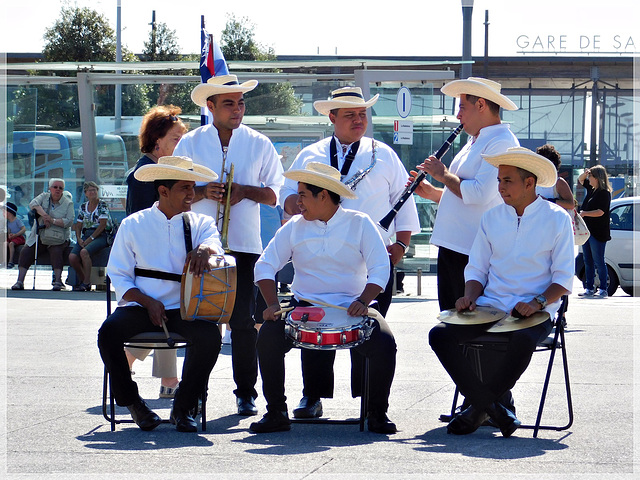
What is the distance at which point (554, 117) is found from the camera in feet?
179

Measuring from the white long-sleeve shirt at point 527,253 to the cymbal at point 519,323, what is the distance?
123 millimetres

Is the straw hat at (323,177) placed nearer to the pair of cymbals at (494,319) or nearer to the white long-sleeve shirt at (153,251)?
the white long-sleeve shirt at (153,251)

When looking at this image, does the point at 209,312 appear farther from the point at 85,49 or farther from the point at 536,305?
the point at 85,49

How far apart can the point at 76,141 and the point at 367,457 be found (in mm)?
12887

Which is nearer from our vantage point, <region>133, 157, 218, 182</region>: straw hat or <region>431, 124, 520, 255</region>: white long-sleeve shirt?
<region>133, 157, 218, 182</region>: straw hat

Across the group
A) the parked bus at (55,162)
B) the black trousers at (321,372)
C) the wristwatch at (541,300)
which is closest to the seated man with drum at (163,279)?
the black trousers at (321,372)

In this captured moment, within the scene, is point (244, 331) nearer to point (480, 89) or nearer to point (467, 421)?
point (467, 421)

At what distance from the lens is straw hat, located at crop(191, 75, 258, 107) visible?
7031 mm

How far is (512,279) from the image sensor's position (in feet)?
20.7

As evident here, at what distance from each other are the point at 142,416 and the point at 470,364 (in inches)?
75.4

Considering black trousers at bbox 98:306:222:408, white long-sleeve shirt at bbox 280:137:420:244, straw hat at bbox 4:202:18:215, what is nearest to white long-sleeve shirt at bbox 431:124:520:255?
white long-sleeve shirt at bbox 280:137:420:244

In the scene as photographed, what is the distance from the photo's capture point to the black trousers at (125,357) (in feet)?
20.1

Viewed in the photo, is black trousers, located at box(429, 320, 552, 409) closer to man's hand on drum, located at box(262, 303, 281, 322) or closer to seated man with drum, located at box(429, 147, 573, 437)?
seated man with drum, located at box(429, 147, 573, 437)

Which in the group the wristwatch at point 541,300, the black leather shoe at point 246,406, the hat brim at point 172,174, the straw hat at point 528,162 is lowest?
the black leather shoe at point 246,406
